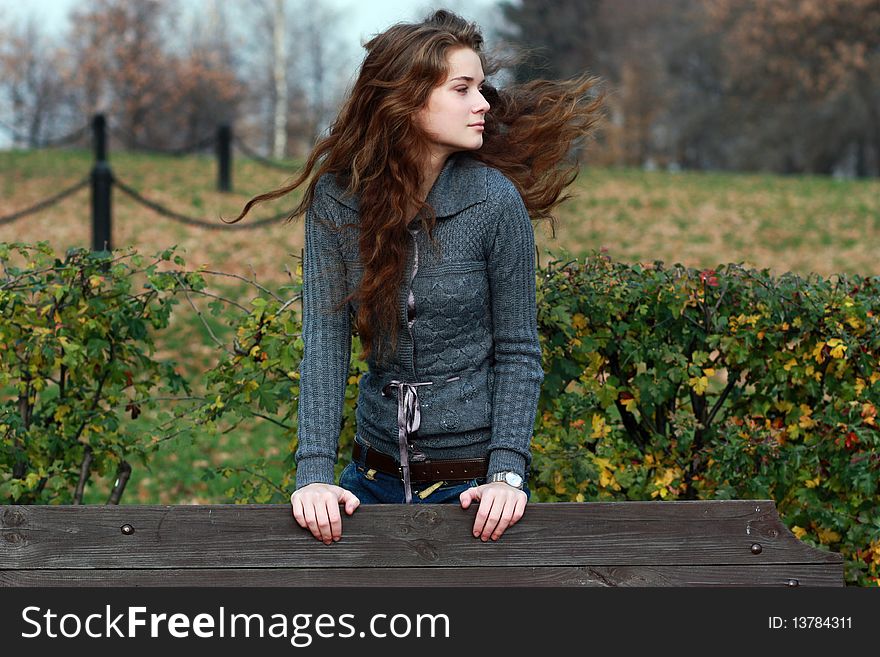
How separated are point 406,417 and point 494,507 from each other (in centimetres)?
32

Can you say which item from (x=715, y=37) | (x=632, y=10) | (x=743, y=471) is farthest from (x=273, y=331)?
(x=632, y=10)

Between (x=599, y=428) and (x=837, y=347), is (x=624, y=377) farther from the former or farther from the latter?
(x=837, y=347)

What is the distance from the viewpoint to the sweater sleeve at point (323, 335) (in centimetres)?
230

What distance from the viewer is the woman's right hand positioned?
2117 mm

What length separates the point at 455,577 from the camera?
7.00 feet

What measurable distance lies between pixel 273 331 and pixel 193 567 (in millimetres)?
1277

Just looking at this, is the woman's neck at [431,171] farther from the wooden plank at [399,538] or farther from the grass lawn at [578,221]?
the grass lawn at [578,221]

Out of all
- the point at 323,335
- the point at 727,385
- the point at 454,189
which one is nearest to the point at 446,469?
the point at 323,335

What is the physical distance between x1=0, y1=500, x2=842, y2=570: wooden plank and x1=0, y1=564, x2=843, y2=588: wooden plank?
0.01 meters

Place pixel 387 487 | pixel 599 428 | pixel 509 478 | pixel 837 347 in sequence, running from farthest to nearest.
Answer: pixel 599 428 → pixel 837 347 → pixel 387 487 → pixel 509 478

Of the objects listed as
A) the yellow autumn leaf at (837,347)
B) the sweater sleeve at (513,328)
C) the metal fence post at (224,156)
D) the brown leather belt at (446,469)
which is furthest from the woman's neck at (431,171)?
the metal fence post at (224,156)

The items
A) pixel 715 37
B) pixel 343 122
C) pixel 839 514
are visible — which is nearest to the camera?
pixel 343 122

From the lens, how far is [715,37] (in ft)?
134
